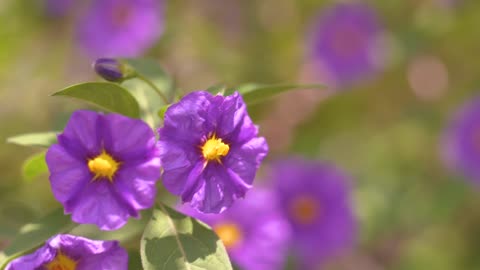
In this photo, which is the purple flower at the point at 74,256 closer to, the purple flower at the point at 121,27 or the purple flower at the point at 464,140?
the purple flower at the point at 121,27

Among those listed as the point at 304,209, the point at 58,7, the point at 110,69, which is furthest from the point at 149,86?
the point at 58,7

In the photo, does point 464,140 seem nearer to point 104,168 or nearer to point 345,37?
point 345,37

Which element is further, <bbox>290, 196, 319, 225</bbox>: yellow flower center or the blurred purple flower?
the blurred purple flower

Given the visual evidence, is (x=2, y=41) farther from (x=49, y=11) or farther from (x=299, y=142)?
(x=299, y=142)

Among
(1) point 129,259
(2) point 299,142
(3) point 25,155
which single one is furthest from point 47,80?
(1) point 129,259

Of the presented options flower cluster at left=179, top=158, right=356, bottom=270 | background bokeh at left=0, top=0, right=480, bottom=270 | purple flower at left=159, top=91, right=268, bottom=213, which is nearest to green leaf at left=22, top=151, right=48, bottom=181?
purple flower at left=159, top=91, right=268, bottom=213

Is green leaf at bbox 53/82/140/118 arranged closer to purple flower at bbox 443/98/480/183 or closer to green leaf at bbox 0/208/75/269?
green leaf at bbox 0/208/75/269
